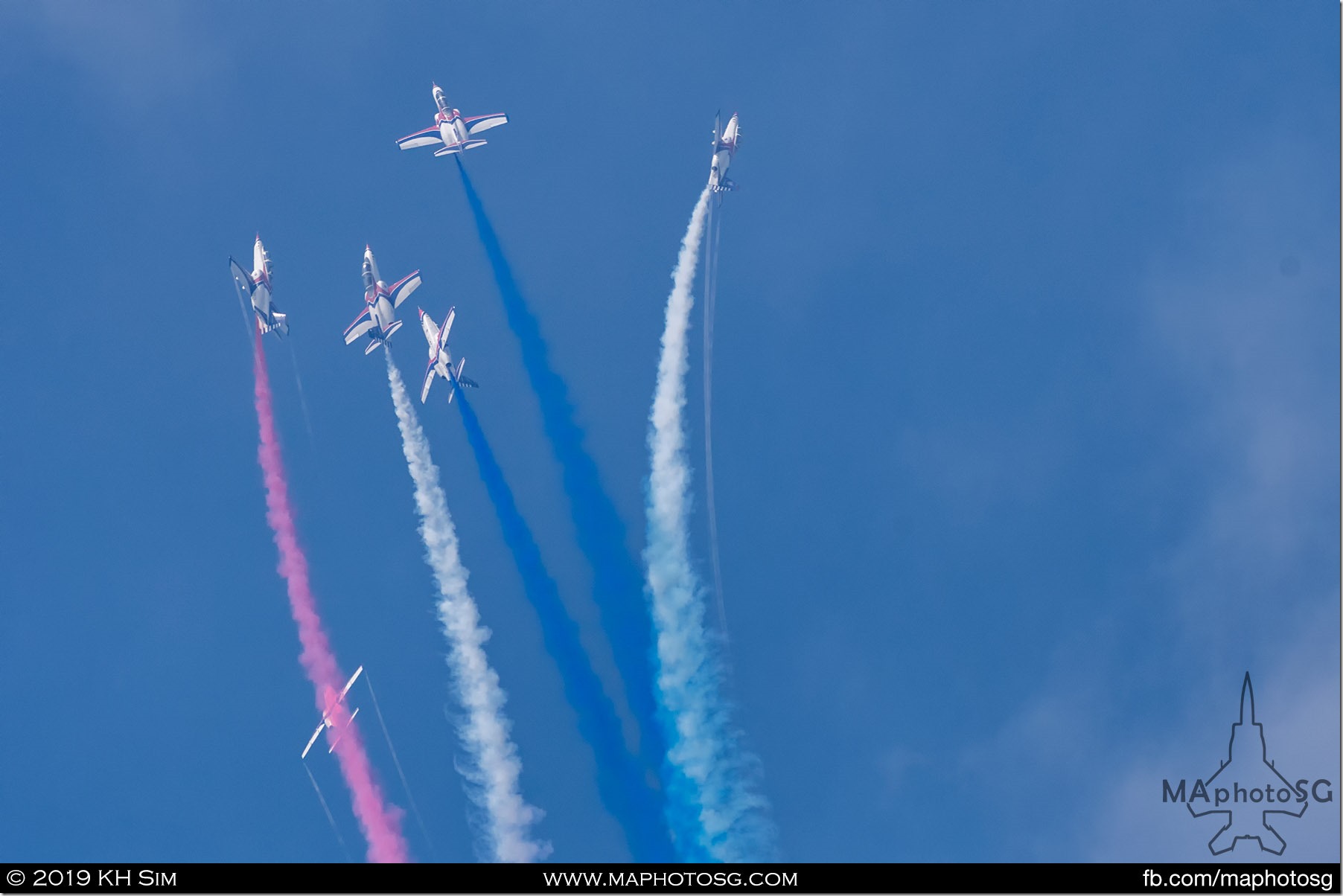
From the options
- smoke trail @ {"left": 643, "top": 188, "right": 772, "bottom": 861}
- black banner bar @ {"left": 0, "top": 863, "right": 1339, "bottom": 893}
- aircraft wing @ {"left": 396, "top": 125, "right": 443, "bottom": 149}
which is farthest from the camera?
aircraft wing @ {"left": 396, "top": 125, "right": 443, "bottom": 149}

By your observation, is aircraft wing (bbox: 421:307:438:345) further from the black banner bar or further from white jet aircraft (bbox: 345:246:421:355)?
the black banner bar

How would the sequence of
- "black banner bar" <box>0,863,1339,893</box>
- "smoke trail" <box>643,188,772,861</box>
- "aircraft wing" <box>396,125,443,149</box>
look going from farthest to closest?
"aircraft wing" <box>396,125,443,149</box>, "smoke trail" <box>643,188,772,861</box>, "black banner bar" <box>0,863,1339,893</box>

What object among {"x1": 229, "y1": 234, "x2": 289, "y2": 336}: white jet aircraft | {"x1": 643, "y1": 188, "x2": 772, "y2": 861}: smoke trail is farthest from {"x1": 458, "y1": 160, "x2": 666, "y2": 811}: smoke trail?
{"x1": 229, "y1": 234, "x2": 289, "y2": 336}: white jet aircraft

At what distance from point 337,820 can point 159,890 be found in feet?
149

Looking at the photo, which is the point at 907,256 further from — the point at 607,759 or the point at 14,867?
the point at 14,867

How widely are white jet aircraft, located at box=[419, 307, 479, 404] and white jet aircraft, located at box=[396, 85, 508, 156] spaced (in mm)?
12354

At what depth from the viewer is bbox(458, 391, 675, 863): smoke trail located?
90438 millimetres

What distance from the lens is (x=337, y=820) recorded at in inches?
4129

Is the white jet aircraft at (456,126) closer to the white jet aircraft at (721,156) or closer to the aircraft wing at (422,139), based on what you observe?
the aircraft wing at (422,139)

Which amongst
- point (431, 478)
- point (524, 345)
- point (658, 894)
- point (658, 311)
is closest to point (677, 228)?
point (658, 311)

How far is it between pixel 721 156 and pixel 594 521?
2706 cm

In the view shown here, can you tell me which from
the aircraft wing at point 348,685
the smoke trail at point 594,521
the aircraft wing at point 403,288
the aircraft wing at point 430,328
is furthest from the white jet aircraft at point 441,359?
the aircraft wing at point 348,685

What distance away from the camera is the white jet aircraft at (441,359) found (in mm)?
100625

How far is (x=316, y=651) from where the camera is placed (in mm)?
98062
